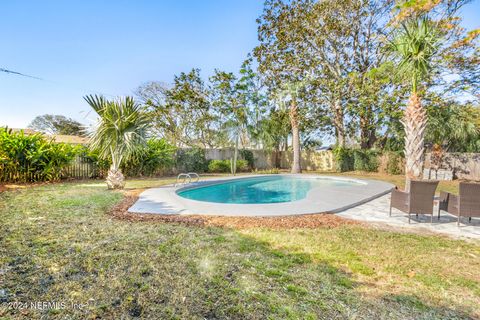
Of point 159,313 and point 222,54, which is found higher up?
point 222,54

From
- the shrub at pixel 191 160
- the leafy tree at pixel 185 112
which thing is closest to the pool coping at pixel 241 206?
the shrub at pixel 191 160

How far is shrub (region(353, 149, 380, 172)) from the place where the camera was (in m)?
18.6

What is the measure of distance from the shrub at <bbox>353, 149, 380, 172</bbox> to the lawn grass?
15.6 meters

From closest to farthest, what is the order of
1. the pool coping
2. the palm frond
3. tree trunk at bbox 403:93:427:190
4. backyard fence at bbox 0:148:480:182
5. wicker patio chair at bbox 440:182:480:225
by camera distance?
wicker patio chair at bbox 440:182:480:225, the pool coping, tree trunk at bbox 403:93:427:190, the palm frond, backyard fence at bbox 0:148:480:182

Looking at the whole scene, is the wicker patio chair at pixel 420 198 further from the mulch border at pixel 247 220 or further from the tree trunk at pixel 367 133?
the tree trunk at pixel 367 133

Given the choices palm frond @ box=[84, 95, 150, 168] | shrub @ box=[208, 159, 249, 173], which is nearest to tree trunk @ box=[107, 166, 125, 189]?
palm frond @ box=[84, 95, 150, 168]

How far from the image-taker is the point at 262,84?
→ 20812 mm

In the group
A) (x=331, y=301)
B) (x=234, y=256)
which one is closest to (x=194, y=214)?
(x=234, y=256)

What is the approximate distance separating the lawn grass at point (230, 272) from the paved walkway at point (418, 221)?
653 mm

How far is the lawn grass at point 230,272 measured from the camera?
221cm

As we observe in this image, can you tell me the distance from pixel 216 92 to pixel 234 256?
18.4m

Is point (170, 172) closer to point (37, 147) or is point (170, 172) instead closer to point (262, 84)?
point (37, 147)

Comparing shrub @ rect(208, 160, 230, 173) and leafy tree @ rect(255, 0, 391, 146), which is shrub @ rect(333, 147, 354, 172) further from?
shrub @ rect(208, 160, 230, 173)

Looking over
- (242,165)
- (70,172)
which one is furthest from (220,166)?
(70,172)
